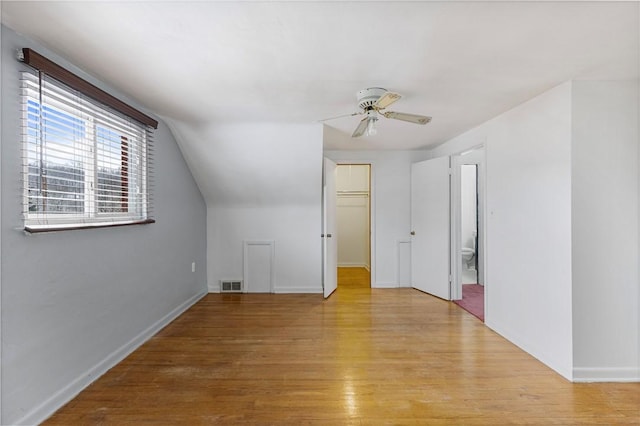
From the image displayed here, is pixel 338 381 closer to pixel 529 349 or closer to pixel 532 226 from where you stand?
pixel 529 349

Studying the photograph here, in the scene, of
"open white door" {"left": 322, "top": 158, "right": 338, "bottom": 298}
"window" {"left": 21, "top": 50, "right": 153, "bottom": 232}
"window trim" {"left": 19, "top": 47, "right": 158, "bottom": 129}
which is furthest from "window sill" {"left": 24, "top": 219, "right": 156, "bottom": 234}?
"open white door" {"left": 322, "top": 158, "right": 338, "bottom": 298}

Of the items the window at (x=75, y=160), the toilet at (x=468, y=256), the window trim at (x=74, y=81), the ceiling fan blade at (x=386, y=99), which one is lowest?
the toilet at (x=468, y=256)

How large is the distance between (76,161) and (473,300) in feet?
15.2

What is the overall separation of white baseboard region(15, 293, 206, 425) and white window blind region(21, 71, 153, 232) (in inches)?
41.3

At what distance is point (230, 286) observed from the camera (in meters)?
4.56

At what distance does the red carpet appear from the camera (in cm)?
369

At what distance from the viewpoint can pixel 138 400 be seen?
1.98m

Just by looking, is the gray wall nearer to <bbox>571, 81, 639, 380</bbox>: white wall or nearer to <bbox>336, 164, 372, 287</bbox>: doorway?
<bbox>571, 81, 639, 380</bbox>: white wall

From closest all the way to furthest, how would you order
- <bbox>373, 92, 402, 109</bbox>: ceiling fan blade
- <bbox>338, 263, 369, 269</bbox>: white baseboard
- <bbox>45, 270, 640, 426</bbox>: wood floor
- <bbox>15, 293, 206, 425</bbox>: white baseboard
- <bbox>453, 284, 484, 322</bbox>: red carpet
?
<bbox>15, 293, 206, 425</bbox>: white baseboard
<bbox>45, 270, 640, 426</bbox>: wood floor
<bbox>373, 92, 402, 109</bbox>: ceiling fan blade
<bbox>453, 284, 484, 322</bbox>: red carpet
<bbox>338, 263, 369, 269</bbox>: white baseboard

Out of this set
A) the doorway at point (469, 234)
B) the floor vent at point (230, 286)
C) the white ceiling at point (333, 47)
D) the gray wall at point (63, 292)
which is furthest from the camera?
the floor vent at point (230, 286)

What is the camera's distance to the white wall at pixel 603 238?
7.34ft

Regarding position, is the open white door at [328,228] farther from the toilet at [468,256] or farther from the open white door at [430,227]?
the toilet at [468,256]

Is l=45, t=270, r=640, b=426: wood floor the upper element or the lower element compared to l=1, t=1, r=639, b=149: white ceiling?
lower

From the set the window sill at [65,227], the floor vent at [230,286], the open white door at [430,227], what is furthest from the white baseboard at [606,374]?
the floor vent at [230,286]
